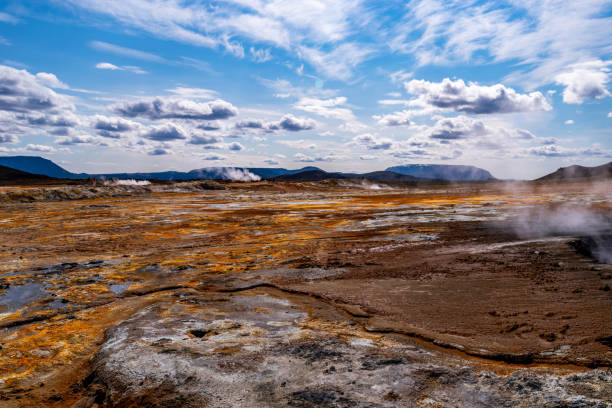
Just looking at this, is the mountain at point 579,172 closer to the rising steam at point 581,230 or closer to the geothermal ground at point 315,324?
the rising steam at point 581,230

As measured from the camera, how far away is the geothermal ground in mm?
4062

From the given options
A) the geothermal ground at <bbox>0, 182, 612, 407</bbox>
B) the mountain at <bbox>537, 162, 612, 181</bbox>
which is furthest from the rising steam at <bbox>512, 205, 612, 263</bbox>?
the mountain at <bbox>537, 162, 612, 181</bbox>

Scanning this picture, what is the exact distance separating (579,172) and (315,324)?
17676 cm

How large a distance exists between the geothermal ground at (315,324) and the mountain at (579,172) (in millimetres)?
143650

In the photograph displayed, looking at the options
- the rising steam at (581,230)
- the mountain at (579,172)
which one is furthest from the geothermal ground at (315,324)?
the mountain at (579,172)

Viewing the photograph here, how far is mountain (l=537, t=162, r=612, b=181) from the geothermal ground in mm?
143650

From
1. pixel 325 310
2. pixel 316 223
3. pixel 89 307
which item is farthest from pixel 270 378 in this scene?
pixel 316 223

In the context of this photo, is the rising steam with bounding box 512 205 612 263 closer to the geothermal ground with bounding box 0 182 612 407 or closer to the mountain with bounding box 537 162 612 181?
the geothermal ground with bounding box 0 182 612 407

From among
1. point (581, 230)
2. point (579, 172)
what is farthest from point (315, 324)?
point (579, 172)

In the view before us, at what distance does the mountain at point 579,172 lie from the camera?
125 metres

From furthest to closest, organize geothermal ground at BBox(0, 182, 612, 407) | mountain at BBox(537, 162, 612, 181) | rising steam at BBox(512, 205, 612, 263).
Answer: mountain at BBox(537, 162, 612, 181)
rising steam at BBox(512, 205, 612, 263)
geothermal ground at BBox(0, 182, 612, 407)

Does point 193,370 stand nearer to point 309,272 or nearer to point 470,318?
point 470,318

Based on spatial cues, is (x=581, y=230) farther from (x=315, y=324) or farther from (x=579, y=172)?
(x=579, y=172)

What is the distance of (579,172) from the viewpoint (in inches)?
5615
